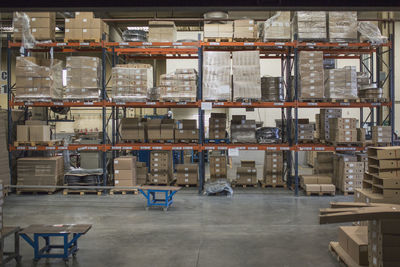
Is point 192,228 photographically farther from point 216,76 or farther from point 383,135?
point 383,135

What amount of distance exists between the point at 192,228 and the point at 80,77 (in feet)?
→ 19.8

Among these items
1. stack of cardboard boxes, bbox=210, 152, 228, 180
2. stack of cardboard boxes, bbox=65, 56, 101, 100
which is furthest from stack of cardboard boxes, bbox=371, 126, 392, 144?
stack of cardboard boxes, bbox=65, 56, 101, 100

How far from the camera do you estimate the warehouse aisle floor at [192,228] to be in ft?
18.6

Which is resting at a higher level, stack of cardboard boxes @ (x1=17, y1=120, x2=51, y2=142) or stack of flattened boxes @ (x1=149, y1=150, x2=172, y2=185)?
stack of cardboard boxes @ (x1=17, y1=120, x2=51, y2=142)

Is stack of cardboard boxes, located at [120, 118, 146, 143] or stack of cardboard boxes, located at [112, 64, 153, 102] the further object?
stack of cardboard boxes, located at [120, 118, 146, 143]

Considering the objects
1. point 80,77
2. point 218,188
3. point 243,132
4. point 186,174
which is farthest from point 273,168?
point 80,77

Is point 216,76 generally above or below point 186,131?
above

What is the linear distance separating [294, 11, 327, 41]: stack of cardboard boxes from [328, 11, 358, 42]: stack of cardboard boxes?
0.85 feet

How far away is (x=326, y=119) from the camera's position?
1141 centimetres

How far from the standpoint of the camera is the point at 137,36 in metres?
11.1

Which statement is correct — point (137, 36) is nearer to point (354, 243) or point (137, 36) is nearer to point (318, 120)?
point (318, 120)

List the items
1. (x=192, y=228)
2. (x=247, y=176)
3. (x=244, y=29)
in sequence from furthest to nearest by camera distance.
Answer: (x=247, y=176) → (x=244, y=29) → (x=192, y=228)

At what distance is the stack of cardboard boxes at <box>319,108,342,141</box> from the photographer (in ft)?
37.1

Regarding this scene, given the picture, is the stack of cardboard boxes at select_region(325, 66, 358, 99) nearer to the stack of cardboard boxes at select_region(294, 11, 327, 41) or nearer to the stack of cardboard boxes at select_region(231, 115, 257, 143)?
the stack of cardboard boxes at select_region(294, 11, 327, 41)
